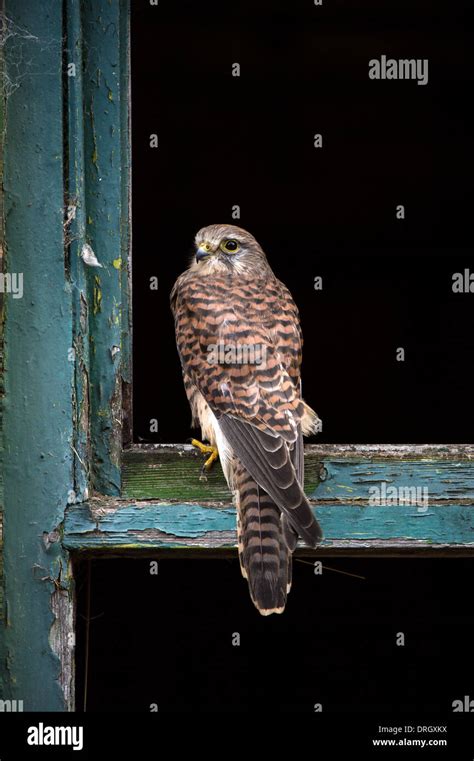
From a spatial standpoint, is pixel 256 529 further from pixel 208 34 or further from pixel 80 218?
pixel 208 34

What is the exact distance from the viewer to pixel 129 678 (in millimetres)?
4242

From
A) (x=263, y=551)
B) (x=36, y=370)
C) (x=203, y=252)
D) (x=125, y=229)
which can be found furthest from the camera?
(x=203, y=252)

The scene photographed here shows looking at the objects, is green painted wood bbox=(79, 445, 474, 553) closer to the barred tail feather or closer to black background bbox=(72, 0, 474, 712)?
the barred tail feather

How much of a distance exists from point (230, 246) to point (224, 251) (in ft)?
0.09

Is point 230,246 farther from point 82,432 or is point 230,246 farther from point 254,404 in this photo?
point 82,432

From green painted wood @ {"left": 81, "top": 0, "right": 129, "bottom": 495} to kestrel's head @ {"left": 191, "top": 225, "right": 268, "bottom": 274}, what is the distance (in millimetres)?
820

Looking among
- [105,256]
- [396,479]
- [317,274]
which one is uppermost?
[317,274]

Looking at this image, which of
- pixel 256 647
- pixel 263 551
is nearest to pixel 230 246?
pixel 263 551

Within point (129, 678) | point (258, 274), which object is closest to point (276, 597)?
point (258, 274)

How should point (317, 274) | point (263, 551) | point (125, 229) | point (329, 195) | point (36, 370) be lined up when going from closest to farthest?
point (263, 551), point (36, 370), point (125, 229), point (329, 195), point (317, 274)

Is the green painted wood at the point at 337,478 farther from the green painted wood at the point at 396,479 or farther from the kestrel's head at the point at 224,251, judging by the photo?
the kestrel's head at the point at 224,251

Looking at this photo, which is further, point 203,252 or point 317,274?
point 317,274

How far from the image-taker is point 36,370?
2.34 m

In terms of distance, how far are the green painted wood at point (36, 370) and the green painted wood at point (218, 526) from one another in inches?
3.2
